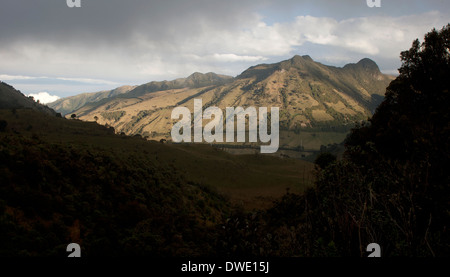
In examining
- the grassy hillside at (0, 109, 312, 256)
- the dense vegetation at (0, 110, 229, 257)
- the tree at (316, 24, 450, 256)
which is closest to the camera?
the tree at (316, 24, 450, 256)

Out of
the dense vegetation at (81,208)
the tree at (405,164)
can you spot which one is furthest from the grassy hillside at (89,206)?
the tree at (405,164)

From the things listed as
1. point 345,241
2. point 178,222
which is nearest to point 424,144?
point 345,241

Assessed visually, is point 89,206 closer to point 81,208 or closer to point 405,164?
point 81,208

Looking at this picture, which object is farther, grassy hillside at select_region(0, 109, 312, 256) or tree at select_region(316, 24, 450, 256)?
grassy hillside at select_region(0, 109, 312, 256)

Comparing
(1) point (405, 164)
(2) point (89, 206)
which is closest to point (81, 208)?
(2) point (89, 206)

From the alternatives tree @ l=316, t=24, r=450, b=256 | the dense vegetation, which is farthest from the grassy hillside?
tree @ l=316, t=24, r=450, b=256

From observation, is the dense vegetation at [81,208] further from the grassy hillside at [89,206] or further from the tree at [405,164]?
the tree at [405,164]

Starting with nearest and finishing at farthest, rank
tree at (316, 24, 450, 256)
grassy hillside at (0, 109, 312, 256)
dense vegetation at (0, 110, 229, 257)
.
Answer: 1. tree at (316, 24, 450, 256)
2. dense vegetation at (0, 110, 229, 257)
3. grassy hillside at (0, 109, 312, 256)

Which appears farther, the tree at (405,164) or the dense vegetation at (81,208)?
the dense vegetation at (81,208)

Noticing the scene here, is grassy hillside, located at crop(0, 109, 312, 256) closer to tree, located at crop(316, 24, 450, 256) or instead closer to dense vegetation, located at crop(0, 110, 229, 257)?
dense vegetation, located at crop(0, 110, 229, 257)

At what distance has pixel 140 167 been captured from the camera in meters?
25.3

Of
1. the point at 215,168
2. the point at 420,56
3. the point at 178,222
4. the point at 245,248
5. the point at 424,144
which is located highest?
the point at 420,56
